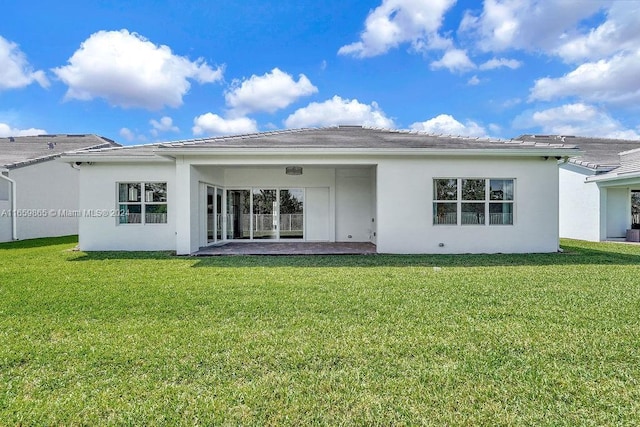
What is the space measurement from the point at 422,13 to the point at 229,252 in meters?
12.3

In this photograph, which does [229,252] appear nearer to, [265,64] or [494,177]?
[494,177]

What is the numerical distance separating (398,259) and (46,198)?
18683 mm

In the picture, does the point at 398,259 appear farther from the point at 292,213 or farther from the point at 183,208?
the point at 183,208

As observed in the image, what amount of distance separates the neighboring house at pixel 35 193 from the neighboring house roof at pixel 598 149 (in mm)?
25844

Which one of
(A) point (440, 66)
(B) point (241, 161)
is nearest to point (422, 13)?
(A) point (440, 66)

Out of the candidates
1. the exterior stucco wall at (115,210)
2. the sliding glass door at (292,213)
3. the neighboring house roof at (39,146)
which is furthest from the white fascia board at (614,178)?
the neighboring house roof at (39,146)

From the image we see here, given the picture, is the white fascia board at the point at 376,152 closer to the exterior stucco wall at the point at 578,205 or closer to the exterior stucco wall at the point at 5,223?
the exterior stucco wall at the point at 578,205

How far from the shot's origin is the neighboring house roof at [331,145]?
11195 millimetres

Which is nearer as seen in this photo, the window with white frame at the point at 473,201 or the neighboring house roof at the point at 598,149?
the window with white frame at the point at 473,201

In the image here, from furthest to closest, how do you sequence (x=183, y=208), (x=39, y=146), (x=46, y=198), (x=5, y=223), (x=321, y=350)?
(x=39, y=146), (x=46, y=198), (x=5, y=223), (x=183, y=208), (x=321, y=350)

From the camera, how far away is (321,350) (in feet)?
12.9

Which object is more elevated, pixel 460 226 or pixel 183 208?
pixel 183 208

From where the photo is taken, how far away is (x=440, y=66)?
2023cm

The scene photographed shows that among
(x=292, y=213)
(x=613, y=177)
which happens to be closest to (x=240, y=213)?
(x=292, y=213)
